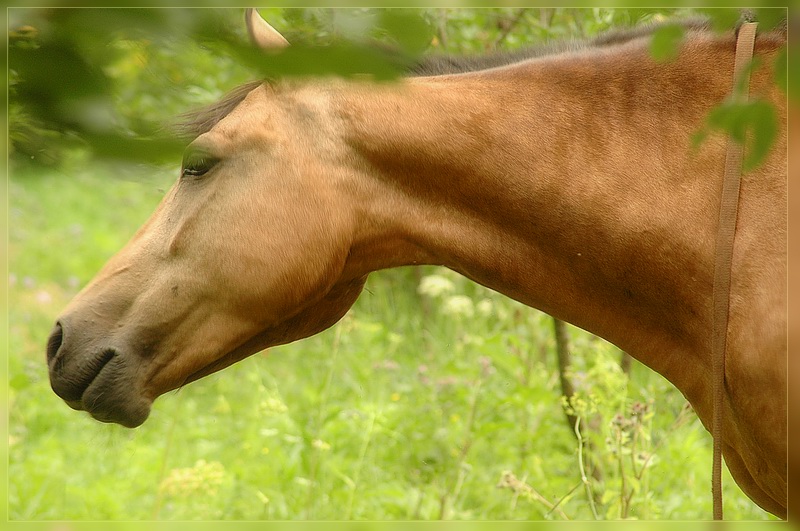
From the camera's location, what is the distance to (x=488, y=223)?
193cm

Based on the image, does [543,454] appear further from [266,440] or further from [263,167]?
[263,167]

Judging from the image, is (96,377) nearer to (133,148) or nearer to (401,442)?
(133,148)

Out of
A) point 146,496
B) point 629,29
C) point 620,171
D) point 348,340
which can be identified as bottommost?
point 146,496

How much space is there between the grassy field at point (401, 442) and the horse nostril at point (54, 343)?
470mm

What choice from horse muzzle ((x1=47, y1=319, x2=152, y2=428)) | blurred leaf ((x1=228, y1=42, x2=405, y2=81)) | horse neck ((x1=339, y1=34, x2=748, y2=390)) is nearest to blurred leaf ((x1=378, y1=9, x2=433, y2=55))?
blurred leaf ((x1=228, y1=42, x2=405, y2=81))

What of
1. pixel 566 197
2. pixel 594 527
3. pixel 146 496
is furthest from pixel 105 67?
pixel 146 496

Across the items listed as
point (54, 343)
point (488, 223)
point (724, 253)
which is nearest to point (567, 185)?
point (488, 223)

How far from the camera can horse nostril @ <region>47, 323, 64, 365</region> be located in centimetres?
208

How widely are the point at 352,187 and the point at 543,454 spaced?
2.15m

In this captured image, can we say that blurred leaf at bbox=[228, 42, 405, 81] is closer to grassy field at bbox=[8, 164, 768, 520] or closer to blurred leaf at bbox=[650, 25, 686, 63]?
blurred leaf at bbox=[650, 25, 686, 63]

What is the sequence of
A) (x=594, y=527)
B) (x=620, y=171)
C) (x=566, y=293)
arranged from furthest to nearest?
(x=594, y=527), (x=566, y=293), (x=620, y=171)

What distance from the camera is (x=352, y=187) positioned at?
6.46ft

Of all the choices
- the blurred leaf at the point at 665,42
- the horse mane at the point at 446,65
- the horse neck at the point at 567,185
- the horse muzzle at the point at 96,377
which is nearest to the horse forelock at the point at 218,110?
the horse mane at the point at 446,65

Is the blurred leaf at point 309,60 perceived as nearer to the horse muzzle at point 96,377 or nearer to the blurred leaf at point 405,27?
the blurred leaf at point 405,27
